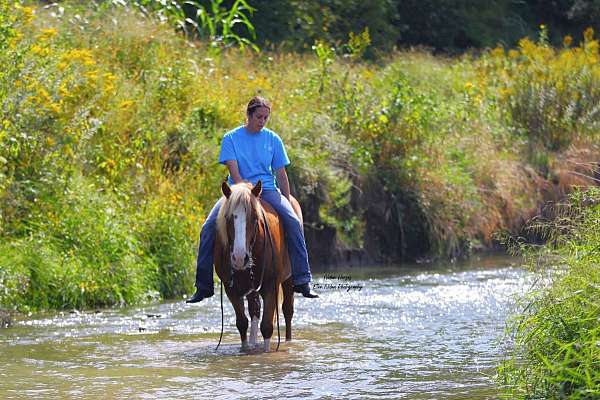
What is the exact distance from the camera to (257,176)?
11.6 metres

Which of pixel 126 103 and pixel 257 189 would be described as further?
pixel 126 103

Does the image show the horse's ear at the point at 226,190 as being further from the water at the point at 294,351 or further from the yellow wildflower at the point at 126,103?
the yellow wildflower at the point at 126,103

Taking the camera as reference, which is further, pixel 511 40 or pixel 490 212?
pixel 511 40

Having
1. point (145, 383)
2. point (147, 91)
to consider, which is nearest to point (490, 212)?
point (147, 91)

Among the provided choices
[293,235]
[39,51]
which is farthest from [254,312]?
[39,51]

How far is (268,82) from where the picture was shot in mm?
22094

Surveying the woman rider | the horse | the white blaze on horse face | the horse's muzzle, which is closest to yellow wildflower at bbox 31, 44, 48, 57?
the woman rider

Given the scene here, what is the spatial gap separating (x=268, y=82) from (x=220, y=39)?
1.64 metres

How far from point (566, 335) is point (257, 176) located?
4503 mm

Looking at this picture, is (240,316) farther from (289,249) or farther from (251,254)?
(251,254)

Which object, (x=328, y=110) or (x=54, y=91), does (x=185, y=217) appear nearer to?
(x=54, y=91)

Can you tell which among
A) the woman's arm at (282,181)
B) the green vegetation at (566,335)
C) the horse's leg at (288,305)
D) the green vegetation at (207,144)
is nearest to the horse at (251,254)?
the horse's leg at (288,305)

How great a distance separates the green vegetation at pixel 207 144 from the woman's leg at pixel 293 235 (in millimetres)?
3520

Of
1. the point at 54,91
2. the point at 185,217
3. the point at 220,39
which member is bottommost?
the point at 185,217
